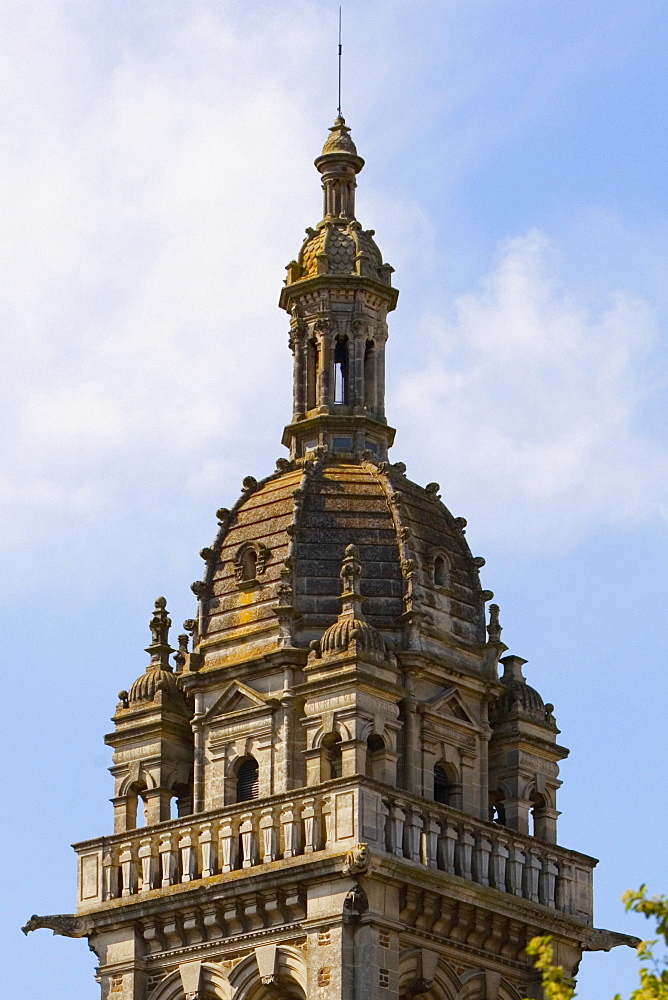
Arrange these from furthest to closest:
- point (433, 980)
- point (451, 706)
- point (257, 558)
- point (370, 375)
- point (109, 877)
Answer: point (370, 375) → point (257, 558) → point (451, 706) → point (109, 877) → point (433, 980)

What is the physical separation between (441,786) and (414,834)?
3.07 m

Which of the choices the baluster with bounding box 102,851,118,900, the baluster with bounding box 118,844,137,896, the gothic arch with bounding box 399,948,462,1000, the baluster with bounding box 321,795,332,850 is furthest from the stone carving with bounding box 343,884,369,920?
the baluster with bounding box 102,851,118,900

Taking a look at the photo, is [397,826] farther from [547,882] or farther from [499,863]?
[547,882]

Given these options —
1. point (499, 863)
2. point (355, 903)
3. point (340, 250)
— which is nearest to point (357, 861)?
point (355, 903)

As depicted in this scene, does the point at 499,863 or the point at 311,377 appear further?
the point at 311,377

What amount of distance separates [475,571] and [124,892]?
9.22 metres

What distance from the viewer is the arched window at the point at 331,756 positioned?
2028 inches

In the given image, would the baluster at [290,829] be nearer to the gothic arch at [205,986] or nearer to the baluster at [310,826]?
the baluster at [310,826]

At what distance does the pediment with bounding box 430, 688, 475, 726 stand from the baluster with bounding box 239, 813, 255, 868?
14.0ft

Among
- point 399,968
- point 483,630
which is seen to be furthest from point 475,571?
point 399,968

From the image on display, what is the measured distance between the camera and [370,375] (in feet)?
190

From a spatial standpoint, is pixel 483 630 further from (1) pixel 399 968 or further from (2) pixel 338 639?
(1) pixel 399 968

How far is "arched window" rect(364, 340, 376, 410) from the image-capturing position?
57.7 metres

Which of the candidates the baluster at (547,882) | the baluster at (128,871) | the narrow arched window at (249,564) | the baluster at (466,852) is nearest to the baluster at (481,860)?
the baluster at (466,852)
